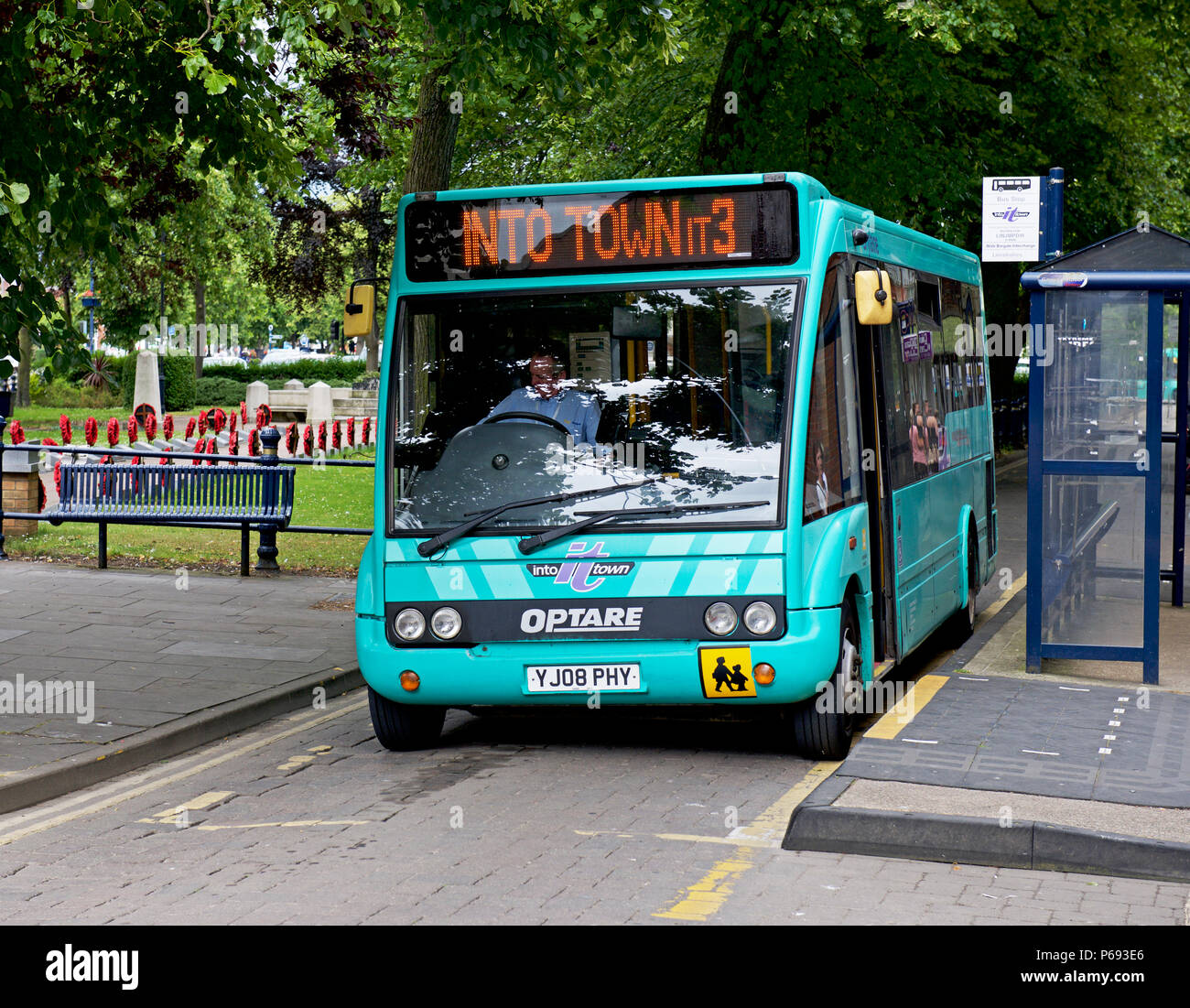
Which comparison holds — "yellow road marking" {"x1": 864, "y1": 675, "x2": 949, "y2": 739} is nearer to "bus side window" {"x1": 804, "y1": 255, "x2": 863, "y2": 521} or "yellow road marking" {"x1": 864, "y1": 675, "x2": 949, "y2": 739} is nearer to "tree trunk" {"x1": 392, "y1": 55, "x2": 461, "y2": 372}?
"bus side window" {"x1": 804, "y1": 255, "x2": 863, "y2": 521}

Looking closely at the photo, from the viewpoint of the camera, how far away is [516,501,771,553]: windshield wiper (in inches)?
281

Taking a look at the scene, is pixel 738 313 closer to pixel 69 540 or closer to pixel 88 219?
pixel 88 219

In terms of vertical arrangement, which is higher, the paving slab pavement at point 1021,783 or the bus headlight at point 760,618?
the bus headlight at point 760,618

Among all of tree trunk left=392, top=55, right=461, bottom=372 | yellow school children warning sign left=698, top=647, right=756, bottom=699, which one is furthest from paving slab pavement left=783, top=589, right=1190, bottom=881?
tree trunk left=392, top=55, right=461, bottom=372

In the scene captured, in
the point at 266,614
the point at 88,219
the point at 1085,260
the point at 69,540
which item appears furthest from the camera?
the point at 69,540

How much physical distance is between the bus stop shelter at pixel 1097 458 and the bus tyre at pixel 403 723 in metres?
3.47

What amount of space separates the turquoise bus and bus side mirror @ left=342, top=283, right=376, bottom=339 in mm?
50

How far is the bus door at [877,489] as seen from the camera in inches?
322

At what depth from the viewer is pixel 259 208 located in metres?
43.4

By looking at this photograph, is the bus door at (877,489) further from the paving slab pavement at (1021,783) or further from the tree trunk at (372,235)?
the tree trunk at (372,235)

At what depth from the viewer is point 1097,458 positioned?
905cm

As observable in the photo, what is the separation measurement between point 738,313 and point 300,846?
310 cm

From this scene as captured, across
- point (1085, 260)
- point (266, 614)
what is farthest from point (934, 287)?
point (266, 614)

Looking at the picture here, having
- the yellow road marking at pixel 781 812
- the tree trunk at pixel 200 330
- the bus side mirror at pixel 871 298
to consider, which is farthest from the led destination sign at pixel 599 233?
the tree trunk at pixel 200 330
